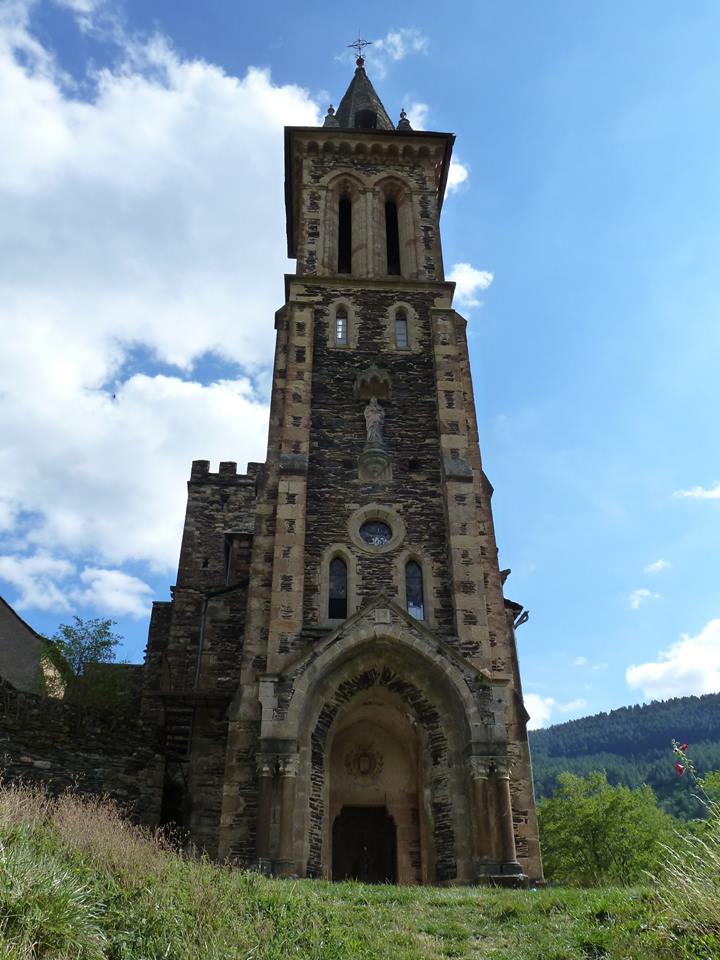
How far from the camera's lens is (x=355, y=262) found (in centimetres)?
2547

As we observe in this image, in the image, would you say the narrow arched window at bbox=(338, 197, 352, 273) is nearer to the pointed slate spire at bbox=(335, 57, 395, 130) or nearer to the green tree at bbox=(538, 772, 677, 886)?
the pointed slate spire at bbox=(335, 57, 395, 130)

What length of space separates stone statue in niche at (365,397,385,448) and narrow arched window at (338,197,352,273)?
667cm

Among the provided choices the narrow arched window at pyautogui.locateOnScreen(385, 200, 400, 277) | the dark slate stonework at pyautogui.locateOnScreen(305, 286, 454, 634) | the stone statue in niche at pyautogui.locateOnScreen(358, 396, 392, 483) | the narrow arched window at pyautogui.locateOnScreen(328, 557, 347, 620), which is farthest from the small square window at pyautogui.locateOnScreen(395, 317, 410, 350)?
the narrow arched window at pyautogui.locateOnScreen(328, 557, 347, 620)

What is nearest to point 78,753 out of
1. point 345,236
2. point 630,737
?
point 345,236

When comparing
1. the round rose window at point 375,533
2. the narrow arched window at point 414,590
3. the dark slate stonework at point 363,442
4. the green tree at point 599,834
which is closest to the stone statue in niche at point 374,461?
the dark slate stonework at point 363,442

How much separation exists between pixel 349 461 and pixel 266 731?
7746 mm

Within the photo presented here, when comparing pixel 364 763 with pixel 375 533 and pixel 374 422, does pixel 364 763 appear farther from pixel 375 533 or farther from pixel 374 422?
pixel 374 422

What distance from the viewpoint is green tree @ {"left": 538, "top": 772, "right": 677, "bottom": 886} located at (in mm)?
36344

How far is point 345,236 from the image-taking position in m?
27.3

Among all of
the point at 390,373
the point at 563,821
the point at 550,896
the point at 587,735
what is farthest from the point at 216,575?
the point at 587,735

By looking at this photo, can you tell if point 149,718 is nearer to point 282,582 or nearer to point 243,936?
point 282,582

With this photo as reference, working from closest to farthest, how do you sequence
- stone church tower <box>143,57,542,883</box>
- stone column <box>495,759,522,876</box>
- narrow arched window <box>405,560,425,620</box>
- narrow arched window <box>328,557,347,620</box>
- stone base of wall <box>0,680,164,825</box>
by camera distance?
stone column <box>495,759,522,876</box> < stone church tower <box>143,57,542,883</box> < stone base of wall <box>0,680,164,825</box> < narrow arched window <box>328,557,347,620</box> < narrow arched window <box>405,560,425,620</box>

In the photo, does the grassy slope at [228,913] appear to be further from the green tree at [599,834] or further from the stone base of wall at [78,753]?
the green tree at [599,834]

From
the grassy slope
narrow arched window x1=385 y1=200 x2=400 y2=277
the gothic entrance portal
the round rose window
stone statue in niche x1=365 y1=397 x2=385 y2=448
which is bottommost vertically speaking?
the grassy slope
